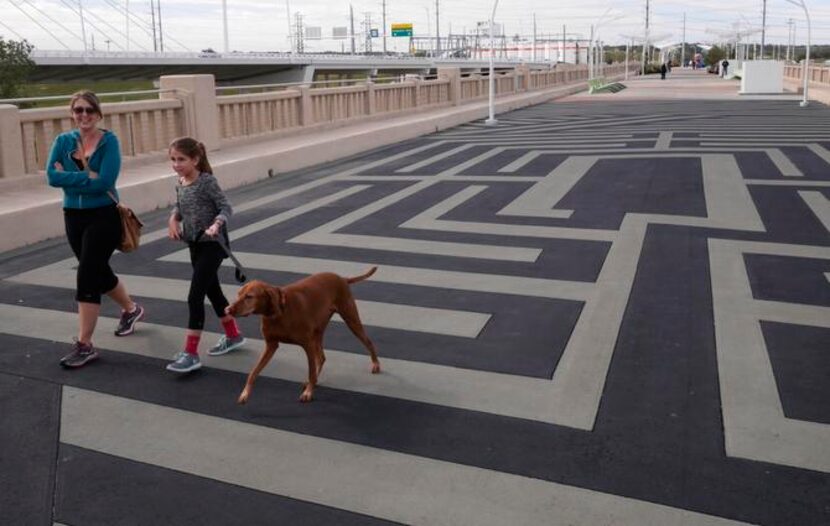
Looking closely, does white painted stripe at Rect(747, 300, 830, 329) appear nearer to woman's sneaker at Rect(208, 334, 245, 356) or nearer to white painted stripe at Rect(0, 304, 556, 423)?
white painted stripe at Rect(0, 304, 556, 423)

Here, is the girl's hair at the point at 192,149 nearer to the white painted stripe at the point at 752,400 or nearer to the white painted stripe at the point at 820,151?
the white painted stripe at the point at 752,400

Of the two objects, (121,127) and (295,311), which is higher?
(121,127)

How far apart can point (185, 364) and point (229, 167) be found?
825 centimetres

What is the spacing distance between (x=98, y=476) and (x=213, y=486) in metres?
0.59

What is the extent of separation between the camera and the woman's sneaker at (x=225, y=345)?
5.47 metres

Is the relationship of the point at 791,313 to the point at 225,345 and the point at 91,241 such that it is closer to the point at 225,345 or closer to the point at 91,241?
the point at 225,345

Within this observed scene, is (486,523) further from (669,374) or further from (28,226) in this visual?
(28,226)

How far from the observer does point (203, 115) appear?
46.7 feet

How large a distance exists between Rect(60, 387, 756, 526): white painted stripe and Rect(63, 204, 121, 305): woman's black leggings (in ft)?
3.24

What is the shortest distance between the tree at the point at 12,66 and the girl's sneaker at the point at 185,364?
5216cm

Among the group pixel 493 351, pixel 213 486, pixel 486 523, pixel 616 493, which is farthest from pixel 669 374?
pixel 213 486

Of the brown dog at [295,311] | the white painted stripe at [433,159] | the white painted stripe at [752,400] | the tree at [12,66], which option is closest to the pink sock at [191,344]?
the brown dog at [295,311]

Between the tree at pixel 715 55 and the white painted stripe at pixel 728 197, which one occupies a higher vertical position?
the tree at pixel 715 55

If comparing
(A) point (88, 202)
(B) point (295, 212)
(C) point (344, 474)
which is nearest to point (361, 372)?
(C) point (344, 474)
